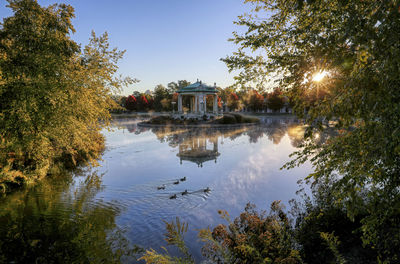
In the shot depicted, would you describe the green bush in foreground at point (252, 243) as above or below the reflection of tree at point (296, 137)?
below

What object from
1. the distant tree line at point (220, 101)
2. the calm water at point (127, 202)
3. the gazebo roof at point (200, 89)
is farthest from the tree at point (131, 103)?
the calm water at point (127, 202)

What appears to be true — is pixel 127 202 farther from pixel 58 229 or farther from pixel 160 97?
pixel 160 97

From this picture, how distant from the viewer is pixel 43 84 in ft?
24.5

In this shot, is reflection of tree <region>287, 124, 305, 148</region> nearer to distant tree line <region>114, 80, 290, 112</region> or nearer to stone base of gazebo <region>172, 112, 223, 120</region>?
stone base of gazebo <region>172, 112, 223, 120</region>

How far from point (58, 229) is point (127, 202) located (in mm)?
2688

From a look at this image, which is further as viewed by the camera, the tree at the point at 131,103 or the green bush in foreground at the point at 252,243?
the tree at the point at 131,103

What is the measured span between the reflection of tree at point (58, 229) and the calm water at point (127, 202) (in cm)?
2

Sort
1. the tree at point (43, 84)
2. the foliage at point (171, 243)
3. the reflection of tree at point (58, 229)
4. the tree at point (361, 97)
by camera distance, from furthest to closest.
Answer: the tree at point (43, 84) < the reflection of tree at point (58, 229) < the foliage at point (171, 243) < the tree at point (361, 97)

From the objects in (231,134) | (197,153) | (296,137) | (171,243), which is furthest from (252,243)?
(231,134)

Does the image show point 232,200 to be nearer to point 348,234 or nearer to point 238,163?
point 348,234

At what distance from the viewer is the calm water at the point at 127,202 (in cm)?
640

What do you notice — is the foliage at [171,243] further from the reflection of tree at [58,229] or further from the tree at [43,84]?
the tree at [43,84]

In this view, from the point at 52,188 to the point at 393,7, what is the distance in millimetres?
12798

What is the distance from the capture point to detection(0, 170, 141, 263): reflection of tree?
584cm
